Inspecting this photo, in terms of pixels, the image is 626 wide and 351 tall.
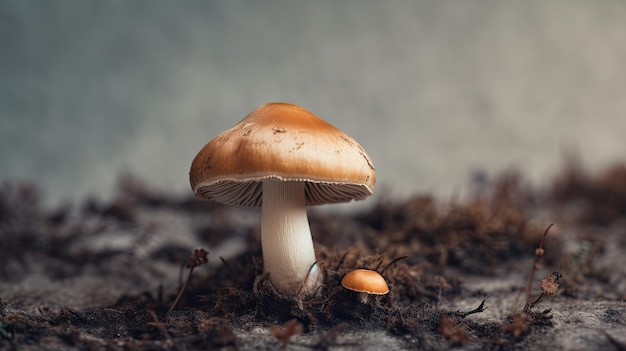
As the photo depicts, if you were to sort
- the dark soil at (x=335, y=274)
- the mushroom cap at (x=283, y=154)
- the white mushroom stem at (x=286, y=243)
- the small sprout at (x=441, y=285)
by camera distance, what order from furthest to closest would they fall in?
the small sprout at (x=441, y=285) < the white mushroom stem at (x=286, y=243) < the dark soil at (x=335, y=274) < the mushroom cap at (x=283, y=154)

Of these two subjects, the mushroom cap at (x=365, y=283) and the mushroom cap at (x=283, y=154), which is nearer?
the mushroom cap at (x=283, y=154)

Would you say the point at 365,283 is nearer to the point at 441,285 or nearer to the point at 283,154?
the point at 283,154

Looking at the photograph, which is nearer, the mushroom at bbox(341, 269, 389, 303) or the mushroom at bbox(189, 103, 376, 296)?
the mushroom at bbox(189, 103, 376, 296)

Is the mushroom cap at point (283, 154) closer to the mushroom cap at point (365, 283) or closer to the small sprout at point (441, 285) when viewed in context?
the mushroom cap at point (365, 283)

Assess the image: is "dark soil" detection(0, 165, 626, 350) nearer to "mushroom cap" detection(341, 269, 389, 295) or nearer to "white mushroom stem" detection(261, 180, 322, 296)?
"white mushroom stem" detection(261, 180, 322, 296)

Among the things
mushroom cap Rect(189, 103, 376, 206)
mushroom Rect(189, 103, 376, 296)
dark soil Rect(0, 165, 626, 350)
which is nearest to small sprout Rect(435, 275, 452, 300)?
dark soil Rect(0, 165, 626, 350)

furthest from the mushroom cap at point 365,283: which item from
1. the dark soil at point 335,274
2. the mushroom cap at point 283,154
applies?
the mushroom cap at point 283,154
